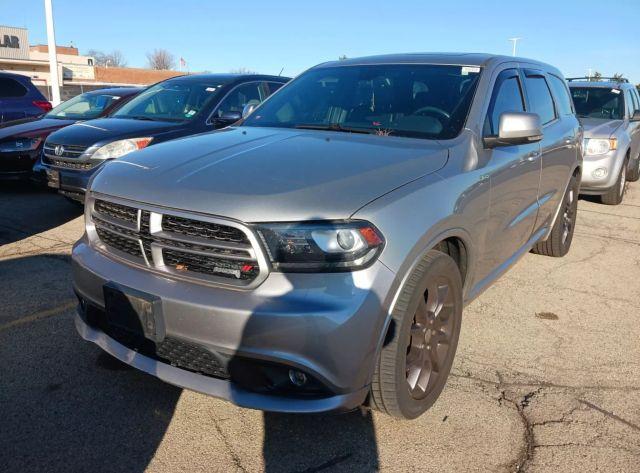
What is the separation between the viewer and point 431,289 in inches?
109

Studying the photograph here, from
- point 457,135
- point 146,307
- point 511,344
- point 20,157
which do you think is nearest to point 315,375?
point 146,307

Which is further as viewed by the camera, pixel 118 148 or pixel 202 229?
pixel 118 148

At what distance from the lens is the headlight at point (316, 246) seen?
228cm

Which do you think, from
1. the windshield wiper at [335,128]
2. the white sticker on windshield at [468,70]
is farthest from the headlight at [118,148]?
the white sticker on windshield at [468,70]

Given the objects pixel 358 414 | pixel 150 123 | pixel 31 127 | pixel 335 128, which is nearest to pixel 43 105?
pixel 31 127

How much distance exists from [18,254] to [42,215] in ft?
5.90

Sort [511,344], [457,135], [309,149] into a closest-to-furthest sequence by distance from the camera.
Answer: [309,149] → [457,135] → [511,344]

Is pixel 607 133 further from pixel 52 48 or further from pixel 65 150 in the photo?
pixel 52 48

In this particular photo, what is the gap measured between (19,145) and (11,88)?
10.4ft

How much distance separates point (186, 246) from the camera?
244cm

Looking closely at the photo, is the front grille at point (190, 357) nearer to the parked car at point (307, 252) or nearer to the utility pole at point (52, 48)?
the parked car at point (307, 252)

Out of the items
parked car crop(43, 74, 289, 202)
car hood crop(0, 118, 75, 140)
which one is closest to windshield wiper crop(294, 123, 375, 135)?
parked car crop(43, 74, 289, 202)

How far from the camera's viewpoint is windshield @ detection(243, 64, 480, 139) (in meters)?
3.45

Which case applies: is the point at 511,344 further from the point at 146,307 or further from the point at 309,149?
the point at 146,307
